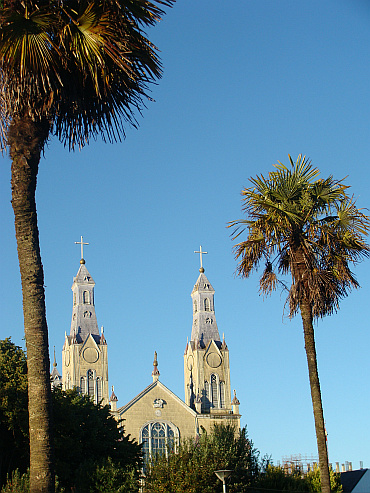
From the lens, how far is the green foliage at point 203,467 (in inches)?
930

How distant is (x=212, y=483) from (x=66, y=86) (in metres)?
16.7

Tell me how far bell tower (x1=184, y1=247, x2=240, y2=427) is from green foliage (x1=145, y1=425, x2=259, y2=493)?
3509 cm

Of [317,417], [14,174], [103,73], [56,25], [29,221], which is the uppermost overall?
[56,25]

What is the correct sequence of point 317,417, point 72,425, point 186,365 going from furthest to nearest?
point 186,365
point 72,425
point 317,417

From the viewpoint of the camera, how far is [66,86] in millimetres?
12156

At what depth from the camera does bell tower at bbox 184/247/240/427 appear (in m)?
63.5

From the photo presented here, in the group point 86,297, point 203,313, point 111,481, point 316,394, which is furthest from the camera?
point 203,313

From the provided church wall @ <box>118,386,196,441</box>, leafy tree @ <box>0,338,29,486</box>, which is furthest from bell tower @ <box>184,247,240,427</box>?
leafy tree @ <box>0,338,29,486</box>

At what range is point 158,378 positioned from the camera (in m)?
62.4

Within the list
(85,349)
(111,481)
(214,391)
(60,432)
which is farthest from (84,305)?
(111,481)

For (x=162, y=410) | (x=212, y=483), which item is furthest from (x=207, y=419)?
(x=212, y=483)

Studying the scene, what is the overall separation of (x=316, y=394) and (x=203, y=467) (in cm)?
884

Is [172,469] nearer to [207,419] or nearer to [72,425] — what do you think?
[72,425]

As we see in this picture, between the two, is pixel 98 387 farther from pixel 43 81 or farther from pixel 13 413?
pixel 43 81
